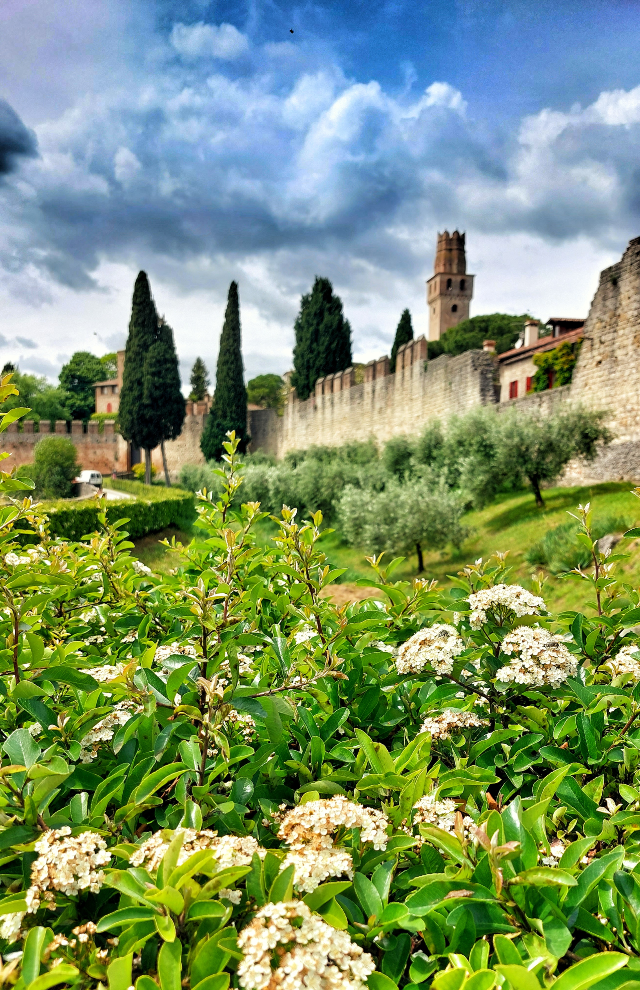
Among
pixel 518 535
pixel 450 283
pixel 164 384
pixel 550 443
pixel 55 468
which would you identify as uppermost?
pixel 450 283

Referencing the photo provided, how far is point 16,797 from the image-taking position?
990 mm

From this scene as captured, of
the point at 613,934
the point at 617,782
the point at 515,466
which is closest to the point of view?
the point at 613,934

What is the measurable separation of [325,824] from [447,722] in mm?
450

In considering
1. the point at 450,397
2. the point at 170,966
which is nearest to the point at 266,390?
the point at 450,397

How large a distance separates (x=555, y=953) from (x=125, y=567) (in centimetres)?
186

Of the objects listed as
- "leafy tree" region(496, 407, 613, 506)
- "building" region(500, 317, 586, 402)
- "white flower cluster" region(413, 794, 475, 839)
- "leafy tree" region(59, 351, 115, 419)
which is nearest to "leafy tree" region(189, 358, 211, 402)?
"leafy tree" region(59, 351, 115, 419)

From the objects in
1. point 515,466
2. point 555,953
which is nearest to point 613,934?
point 555,953

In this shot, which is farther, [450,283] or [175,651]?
[450,283]

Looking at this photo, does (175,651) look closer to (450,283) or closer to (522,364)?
(522,364)

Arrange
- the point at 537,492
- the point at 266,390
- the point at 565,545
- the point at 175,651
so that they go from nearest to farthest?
the point at 175,651
the point at 565,545
the point at 537,492
the point at 266,390

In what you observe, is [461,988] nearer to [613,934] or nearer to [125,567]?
[613,934]

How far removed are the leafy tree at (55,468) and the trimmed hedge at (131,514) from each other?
20.6 ft

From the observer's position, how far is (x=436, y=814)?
102cm

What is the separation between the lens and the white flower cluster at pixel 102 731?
1.21 metres
